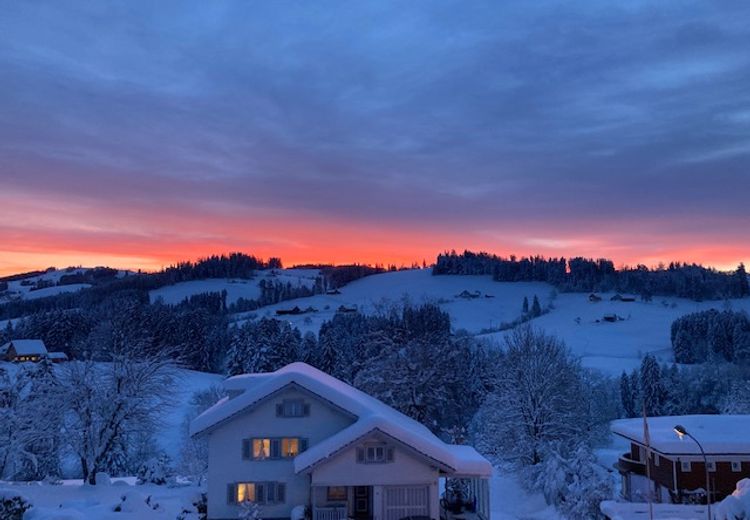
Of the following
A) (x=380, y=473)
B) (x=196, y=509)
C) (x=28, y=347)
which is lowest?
(x=196, y=509)

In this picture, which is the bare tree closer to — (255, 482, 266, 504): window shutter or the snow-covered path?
(255, 482, 266, 504): window shutter

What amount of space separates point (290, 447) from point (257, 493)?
2.82 metres

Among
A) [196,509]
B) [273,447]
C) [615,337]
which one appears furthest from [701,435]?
[615,337]

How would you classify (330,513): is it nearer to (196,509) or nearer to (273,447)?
(273,447)

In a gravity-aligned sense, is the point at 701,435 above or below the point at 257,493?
above

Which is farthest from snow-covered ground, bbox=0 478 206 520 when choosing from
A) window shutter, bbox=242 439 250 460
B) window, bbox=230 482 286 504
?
window shutter, bbox=242 439 250 460

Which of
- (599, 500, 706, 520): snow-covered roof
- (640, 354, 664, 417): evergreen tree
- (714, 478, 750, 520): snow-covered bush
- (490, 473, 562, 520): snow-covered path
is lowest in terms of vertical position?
(490, 473, 562, 520): snow-covered path

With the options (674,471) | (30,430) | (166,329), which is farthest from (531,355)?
(166,329)

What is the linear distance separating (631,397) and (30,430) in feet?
300

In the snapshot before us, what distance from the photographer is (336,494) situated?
34812mm

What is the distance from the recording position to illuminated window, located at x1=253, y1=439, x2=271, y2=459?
115 feet

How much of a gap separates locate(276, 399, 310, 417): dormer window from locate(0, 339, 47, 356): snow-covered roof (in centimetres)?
11564

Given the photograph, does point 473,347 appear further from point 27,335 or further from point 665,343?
point 27,335

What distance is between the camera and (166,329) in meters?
144
